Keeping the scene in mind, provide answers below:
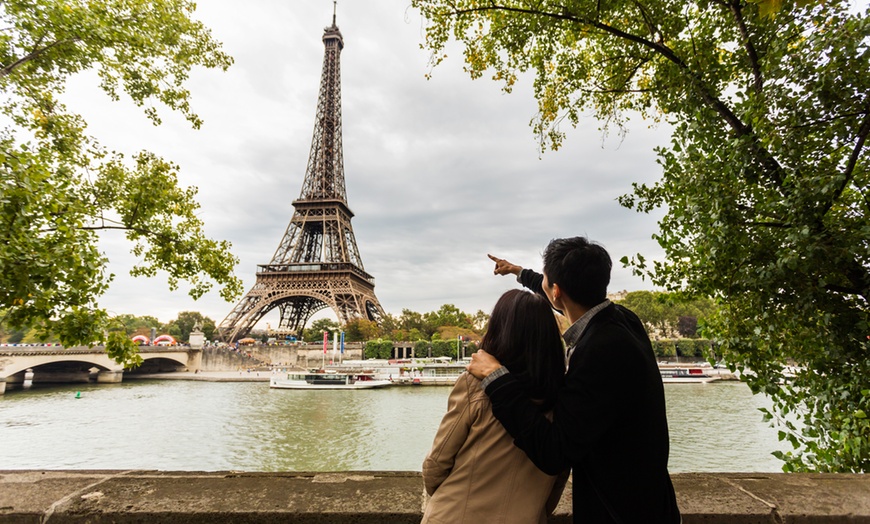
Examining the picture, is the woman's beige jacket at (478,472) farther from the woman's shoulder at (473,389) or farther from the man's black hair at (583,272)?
the man's black hair at (583,272)

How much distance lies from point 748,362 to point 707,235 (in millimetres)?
1148

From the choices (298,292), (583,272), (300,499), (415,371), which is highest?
(298,292)

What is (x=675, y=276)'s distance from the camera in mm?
3707

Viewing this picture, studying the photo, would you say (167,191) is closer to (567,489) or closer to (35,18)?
(35,18)

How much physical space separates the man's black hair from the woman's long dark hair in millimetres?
159

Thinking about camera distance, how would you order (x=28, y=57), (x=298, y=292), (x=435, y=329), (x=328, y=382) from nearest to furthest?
1. (x=28, y=57)
2. (x=328, y=382)
3. (x=298, y=292)
4. (x=435, y=329)

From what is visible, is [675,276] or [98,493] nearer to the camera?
[98,493]

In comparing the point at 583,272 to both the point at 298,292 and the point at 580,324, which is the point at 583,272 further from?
the point at 298,292

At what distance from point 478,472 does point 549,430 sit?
24 centimetres

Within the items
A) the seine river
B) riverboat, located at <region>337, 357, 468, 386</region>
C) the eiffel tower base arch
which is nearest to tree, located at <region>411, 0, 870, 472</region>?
the seine river

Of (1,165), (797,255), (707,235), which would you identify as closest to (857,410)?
(797,255)

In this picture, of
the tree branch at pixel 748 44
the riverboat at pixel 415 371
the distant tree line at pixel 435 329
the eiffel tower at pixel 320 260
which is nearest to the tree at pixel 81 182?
the tree branch at pixel 748 44

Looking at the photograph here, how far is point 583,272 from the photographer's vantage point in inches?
58.6

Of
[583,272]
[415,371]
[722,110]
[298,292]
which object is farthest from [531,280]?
[298,292]
